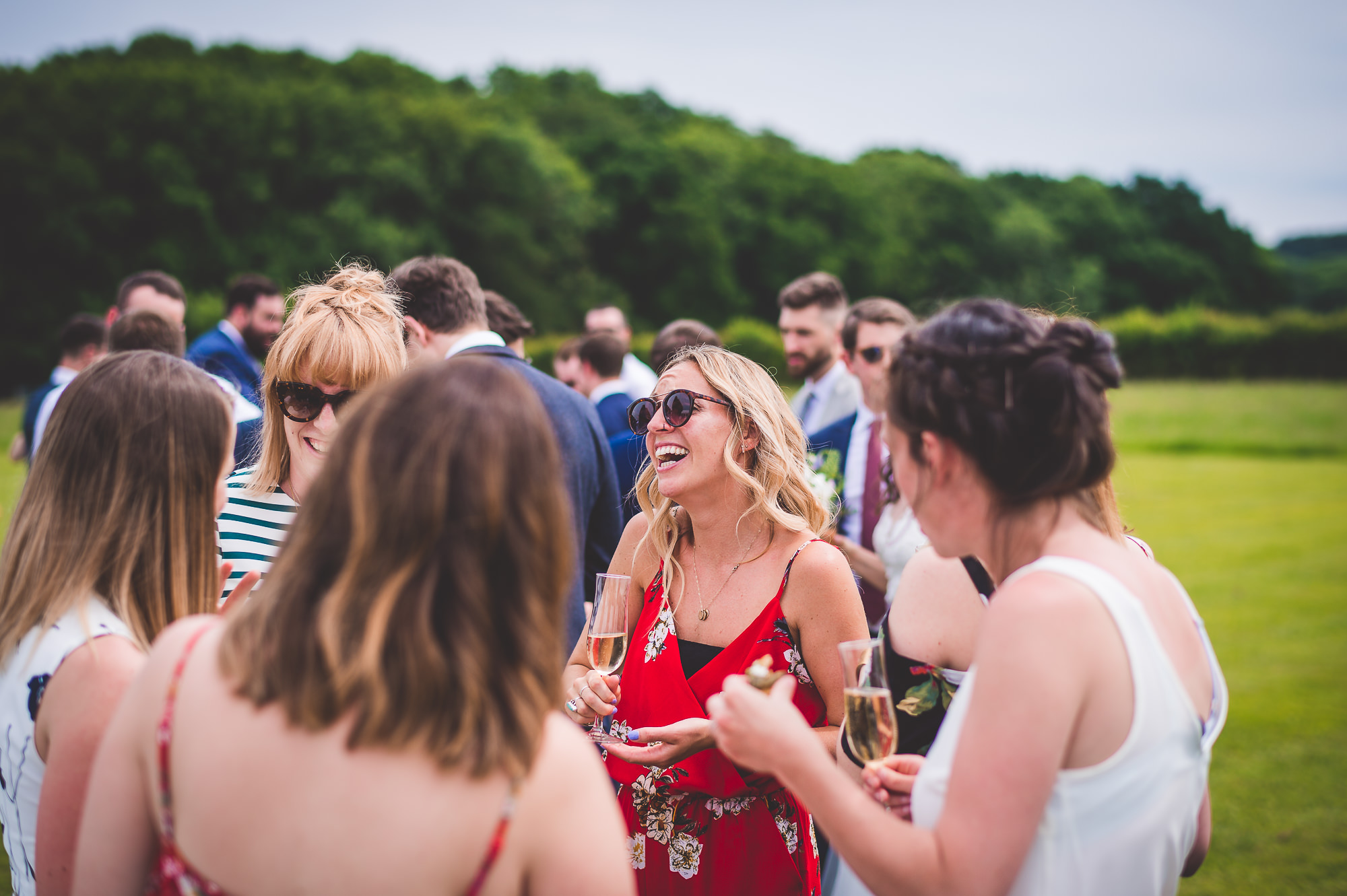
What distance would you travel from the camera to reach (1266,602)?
35.7ft

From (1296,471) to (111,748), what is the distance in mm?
26793

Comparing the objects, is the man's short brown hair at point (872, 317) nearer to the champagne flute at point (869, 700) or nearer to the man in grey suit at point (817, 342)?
the man in grey suit at point (817, 342)

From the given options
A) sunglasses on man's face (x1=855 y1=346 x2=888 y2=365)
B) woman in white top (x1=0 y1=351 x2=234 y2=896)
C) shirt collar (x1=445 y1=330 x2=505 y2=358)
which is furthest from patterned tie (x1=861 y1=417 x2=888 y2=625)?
woman in white top (x1=0 y1=351 x2=234 y2=896)

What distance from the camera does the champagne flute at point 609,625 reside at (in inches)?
104

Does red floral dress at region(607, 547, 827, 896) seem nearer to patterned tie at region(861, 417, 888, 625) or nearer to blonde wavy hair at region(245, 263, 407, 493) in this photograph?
blonde wavy hair at region(245, 263, 407, 493)

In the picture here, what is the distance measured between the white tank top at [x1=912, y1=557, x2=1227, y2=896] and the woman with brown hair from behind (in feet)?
2.70

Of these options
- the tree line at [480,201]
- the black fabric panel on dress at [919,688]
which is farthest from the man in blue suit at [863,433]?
the tree line at [480,201]

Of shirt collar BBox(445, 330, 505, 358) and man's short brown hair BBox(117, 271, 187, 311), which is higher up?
man's short brown hair BBox(117, 271, 187, 311)

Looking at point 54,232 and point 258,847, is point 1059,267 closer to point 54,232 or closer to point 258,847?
point 54,232

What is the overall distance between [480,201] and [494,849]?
164 feet

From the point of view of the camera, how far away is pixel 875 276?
6581cm

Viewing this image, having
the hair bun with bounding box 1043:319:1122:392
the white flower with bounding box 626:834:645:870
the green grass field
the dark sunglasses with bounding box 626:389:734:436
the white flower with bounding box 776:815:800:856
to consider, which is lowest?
the green grass field

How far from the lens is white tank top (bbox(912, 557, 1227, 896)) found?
1632 mm

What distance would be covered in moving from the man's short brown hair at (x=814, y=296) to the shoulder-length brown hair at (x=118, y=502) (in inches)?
218
